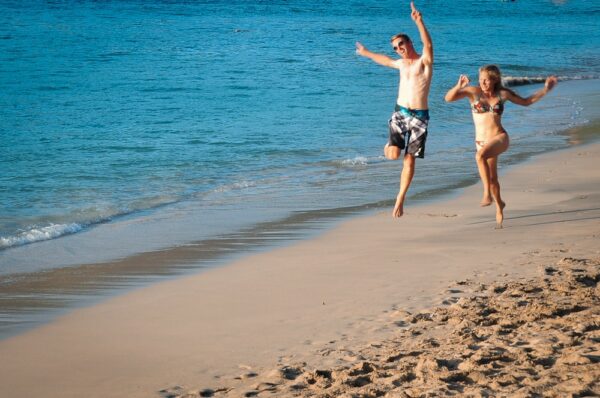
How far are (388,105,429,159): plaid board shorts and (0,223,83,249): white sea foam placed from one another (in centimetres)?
360

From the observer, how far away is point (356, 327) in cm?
600

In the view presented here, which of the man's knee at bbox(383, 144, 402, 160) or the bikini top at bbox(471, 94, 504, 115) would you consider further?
the man's knee at bbox(383, 144, 402, 160)

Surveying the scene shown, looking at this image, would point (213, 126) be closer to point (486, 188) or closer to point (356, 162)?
point (356, 162)

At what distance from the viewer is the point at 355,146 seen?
52.8 ft

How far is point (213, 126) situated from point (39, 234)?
29.7 ft

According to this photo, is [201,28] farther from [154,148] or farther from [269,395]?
[269,395]

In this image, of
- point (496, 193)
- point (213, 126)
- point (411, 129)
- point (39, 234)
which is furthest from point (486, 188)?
point (213, 126)

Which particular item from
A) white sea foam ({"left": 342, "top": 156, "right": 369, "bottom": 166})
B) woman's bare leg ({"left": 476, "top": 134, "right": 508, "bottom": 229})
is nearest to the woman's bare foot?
woman's bare leg ({"left": 476, "top": 134, "right": 508, "bottom": 229})

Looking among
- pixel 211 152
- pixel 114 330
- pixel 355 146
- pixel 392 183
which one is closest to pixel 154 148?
pixel 211 152

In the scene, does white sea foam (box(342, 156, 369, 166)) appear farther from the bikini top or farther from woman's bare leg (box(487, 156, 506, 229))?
the bikini top

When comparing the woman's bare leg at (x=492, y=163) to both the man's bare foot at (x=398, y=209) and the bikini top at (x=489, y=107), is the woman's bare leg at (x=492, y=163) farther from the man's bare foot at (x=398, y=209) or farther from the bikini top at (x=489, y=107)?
the man's bare foot at (x=398, y=209)

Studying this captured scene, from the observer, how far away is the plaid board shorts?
29.2 ft

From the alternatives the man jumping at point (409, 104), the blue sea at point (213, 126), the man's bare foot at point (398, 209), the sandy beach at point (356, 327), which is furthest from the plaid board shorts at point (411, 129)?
the blue sea at point (213, 126)

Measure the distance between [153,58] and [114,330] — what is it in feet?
85.6
